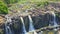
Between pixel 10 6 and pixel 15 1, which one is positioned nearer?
pixel 10 6

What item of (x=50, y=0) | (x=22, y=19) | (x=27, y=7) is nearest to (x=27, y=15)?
(x=22, y=19)

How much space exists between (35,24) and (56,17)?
412cm

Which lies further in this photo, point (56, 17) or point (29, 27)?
point (56, 17)

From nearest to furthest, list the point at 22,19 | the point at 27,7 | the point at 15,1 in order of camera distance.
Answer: the point at 22,19, the point at 27,7, the point at 15,1

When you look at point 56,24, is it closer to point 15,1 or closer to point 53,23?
point 53,23

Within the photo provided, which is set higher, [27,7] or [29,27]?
[27,7]

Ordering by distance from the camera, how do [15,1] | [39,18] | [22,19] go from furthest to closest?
1. [15,1]
2. [39,18]
3. [22,19]

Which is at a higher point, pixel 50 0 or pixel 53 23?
pixel 50 0

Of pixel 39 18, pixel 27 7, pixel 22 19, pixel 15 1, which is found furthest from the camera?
pixel 15 1

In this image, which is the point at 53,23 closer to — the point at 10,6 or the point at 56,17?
the point at 56,17

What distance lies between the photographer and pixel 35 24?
108ft

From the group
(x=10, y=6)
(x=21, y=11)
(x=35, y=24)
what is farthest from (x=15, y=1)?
(x=35, y=24)

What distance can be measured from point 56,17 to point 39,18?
3311 millimetres

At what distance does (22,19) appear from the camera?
1228 inches
